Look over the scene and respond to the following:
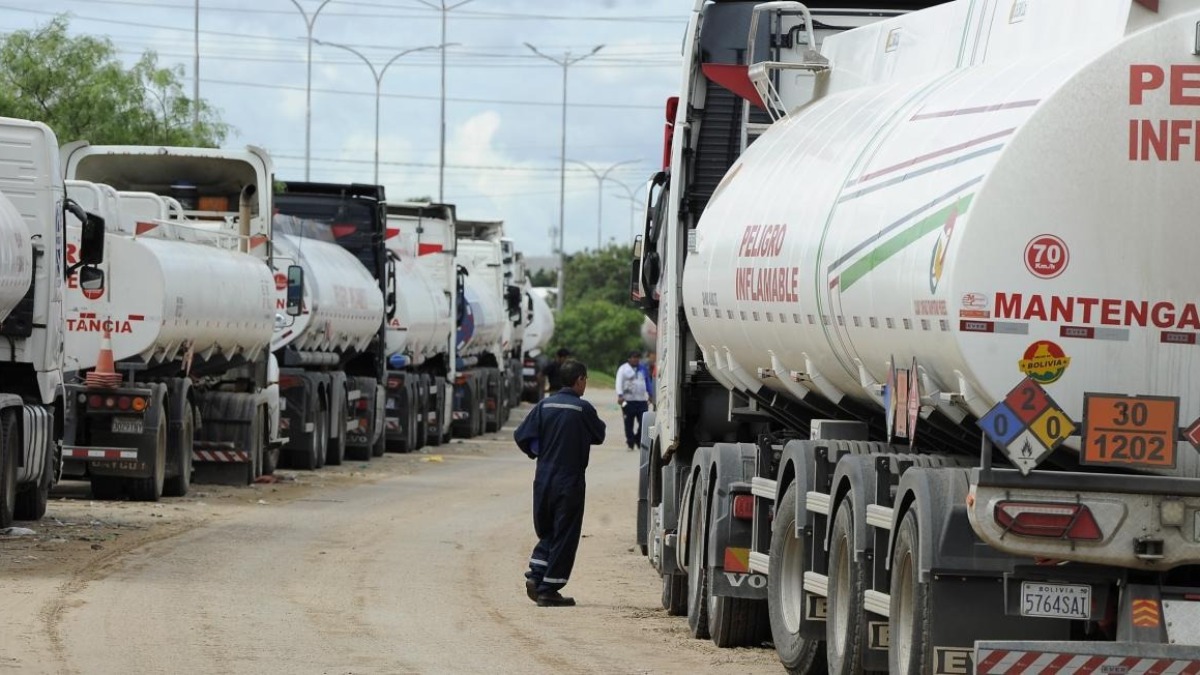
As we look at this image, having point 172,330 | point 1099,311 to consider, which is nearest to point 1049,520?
point 1099,311

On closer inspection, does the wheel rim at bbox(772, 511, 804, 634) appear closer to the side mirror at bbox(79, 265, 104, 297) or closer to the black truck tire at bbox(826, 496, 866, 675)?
the black truck tire at bbox(826, 496, 866, 675)

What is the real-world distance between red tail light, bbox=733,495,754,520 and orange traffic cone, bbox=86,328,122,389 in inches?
408

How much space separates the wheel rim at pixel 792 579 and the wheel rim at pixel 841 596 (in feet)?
3.09

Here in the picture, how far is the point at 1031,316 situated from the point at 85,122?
29.4 meters

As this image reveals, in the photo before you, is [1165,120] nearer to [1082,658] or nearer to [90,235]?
[1082,658]

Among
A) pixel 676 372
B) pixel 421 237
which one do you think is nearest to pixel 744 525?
pixel 676 372

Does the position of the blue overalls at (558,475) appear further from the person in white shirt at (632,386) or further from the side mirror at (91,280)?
the person in white shirt at (632,386)

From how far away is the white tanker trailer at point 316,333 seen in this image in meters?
29.5

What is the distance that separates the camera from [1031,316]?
852 cm

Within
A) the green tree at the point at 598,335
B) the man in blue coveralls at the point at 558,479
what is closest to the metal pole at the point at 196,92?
the man in blue coveralls at the point at 558,479

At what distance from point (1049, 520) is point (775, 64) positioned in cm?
520

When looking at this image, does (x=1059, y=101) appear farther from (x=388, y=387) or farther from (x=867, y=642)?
(x=388, y=387)

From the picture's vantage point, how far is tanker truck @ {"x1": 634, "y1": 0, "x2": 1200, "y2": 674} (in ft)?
27.8

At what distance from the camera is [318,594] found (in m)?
15.0
